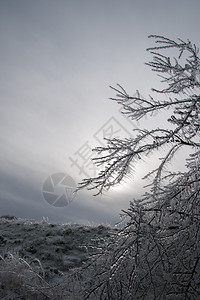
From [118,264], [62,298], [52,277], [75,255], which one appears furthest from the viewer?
[75,255]

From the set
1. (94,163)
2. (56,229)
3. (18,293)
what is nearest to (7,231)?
(56,229)

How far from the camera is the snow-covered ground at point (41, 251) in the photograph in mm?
5906

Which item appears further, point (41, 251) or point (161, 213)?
point (41, 251)

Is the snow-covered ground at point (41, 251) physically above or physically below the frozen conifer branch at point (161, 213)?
below

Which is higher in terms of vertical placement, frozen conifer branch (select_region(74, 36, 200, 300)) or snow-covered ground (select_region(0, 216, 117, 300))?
frozen conifer branch (select_region(74, 36, 200, 300))

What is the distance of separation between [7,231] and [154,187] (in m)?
10.4

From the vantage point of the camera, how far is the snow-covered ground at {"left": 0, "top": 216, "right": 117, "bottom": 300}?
5906mm

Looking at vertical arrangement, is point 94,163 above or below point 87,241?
above

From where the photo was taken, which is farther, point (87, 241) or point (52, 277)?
point (87, 241)

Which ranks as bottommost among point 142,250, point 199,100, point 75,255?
point 75,255

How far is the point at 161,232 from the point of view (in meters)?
4.34

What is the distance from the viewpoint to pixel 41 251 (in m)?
9.86

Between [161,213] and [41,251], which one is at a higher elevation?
[161,213]

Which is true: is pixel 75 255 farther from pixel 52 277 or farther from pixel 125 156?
pixel 125 156
